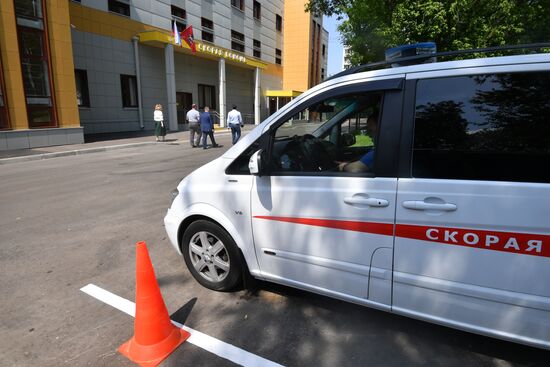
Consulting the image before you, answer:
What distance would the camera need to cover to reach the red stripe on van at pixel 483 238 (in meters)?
1.90

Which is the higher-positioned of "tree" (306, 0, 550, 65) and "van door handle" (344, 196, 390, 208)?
"tree" (306, 0, 550, 65)

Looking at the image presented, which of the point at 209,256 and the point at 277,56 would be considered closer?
the point at 209,256

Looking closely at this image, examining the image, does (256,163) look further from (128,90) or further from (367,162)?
(128,90)

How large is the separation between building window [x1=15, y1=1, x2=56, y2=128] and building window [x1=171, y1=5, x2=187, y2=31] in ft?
37.6

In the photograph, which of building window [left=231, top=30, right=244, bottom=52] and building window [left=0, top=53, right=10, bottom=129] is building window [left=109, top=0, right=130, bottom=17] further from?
building window [left=231, top=30, right=244, bottom=52]

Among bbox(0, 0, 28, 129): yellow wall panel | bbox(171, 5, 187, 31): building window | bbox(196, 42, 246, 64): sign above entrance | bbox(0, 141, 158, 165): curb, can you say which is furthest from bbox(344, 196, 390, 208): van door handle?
bbox(171, 5, 187, 31): building window

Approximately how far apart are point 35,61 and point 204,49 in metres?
12.5

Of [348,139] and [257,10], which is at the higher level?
[257,10]

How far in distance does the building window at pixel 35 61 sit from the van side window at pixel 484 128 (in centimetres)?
1496

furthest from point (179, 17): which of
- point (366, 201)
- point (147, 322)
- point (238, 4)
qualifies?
point (366, 201)

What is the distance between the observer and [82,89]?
62.8ft

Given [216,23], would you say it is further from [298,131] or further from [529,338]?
[529,338]

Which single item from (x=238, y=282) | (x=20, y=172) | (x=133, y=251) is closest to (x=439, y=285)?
(x=238, y=282)

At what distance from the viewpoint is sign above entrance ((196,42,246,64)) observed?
24.2 meters
